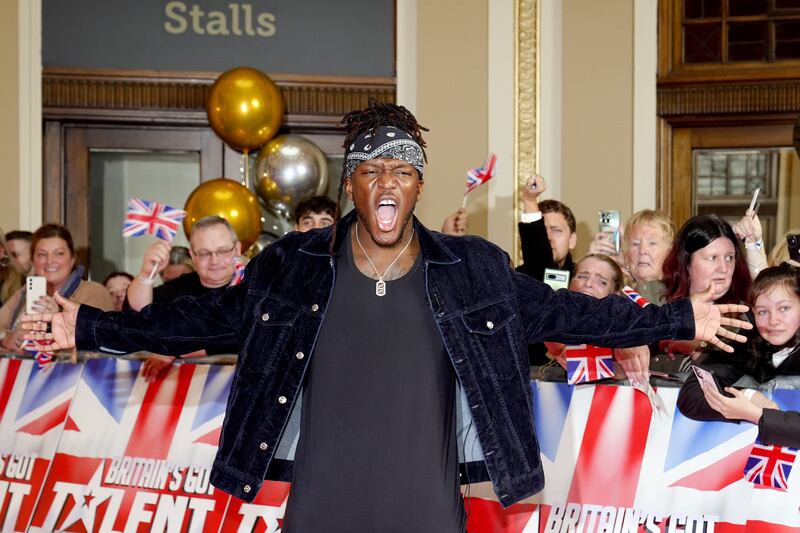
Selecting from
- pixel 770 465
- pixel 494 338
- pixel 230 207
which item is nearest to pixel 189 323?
pixel 494 338

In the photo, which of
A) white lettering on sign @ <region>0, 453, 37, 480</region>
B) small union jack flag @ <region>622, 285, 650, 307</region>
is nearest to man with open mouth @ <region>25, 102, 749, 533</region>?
small union jack flag @ <region>622, 285, 650, 307</region>

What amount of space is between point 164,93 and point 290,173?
54.3 inches

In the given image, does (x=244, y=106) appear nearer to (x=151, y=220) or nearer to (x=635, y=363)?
(x=151, y=220)

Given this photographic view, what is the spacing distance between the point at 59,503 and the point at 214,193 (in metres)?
3.19

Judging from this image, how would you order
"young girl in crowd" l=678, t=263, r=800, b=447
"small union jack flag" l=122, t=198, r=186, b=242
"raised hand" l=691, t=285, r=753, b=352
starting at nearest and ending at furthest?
"raised hand" l=691, t=285, r=753, b=352 → "young girl in crowd" l=678, t=263, r=800, b=447 → "small union jack flag" l=122, t=198, r=186, b=242

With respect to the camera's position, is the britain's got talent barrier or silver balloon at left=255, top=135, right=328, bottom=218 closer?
the britain's got talent barrier

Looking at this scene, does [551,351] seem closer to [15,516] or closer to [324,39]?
[15,516]

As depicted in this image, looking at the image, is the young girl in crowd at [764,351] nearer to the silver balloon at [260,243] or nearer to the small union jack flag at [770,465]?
the small union jack flag at [770,465]

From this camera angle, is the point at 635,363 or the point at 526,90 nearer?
the point at 635,363

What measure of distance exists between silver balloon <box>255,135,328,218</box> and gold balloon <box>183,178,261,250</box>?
275mm

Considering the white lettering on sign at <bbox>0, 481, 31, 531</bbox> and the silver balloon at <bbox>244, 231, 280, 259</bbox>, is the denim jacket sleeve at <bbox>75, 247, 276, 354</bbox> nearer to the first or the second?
the white lettering on sign at <bbox>0, 481, 31, 531</bbox>

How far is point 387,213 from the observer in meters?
2.83

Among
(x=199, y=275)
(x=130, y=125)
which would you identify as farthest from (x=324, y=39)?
(x=199, y=275)

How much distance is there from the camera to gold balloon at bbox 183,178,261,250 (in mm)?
7363
